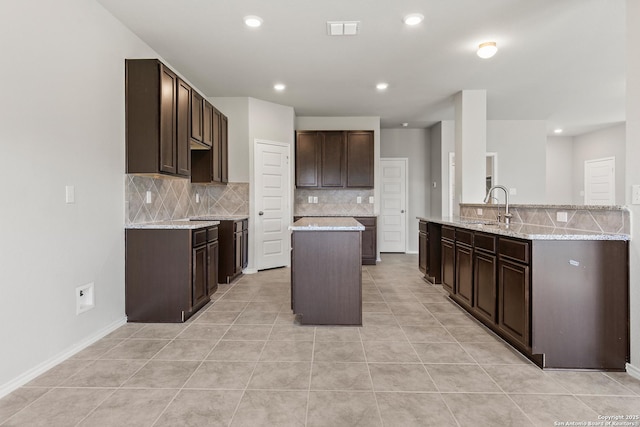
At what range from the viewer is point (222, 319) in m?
3.21

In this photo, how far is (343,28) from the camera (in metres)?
3.12

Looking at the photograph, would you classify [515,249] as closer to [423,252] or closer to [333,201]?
[423,252]

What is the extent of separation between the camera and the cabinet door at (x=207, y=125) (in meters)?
4.15

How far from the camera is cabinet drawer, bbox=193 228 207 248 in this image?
321cm

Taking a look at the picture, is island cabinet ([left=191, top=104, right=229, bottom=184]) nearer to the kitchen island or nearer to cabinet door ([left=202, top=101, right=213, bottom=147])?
cabinet door ([left=202, top=101, right=213, bottom=147])

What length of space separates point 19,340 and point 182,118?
7.74 ft

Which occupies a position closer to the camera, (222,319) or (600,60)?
(222,319)

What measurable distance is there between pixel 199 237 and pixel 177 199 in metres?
1.15

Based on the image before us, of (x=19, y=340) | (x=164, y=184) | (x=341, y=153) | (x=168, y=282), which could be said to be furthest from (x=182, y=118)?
(x=341, y=153)

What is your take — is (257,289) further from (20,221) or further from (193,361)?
(20,221)

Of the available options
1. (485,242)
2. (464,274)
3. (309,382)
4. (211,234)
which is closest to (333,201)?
(211,234)

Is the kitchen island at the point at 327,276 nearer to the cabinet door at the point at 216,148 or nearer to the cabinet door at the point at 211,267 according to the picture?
the cabinet door at the point at 211,267

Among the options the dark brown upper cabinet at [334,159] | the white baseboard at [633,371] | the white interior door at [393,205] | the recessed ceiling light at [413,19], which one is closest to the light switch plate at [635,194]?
the white baseboard at [633,371]

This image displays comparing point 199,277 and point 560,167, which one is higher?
point 560,167
